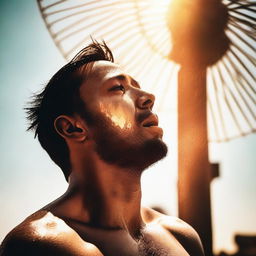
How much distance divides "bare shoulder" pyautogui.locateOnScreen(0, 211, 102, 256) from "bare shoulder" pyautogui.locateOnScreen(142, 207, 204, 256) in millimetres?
857

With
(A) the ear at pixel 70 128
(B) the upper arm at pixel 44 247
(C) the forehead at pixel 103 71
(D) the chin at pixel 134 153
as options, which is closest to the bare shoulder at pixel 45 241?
(B) the upper arm at pixel 44 247

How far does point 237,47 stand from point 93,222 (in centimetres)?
209

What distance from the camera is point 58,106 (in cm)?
247

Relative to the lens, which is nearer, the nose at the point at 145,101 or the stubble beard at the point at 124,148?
the stubble beard at the point at 124,148

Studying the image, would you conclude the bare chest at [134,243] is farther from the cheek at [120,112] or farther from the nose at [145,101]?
the nose at [145,101]

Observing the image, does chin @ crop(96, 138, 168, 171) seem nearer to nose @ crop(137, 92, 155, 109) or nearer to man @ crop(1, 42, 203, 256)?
man @ crop(1, 42, 203, 256)

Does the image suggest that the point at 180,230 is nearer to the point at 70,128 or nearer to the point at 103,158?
the point at 103,158

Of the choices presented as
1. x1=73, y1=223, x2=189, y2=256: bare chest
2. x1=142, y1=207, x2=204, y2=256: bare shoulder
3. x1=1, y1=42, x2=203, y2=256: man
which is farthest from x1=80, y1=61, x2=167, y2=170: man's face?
x1=142, y1=207, x2=204, y2=256: bare shoulder

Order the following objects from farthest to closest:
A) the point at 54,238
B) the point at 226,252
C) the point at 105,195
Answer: the point at 226,252, the point at 105,195, the point at 54,238

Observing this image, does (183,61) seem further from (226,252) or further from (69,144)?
(226,252)

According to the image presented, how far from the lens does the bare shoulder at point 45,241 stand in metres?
1.63

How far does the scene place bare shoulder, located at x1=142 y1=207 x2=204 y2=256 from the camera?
2402 millimetres

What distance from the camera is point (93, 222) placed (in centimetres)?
205

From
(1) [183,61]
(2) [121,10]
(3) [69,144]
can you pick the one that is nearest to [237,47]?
(1) [183,61]
